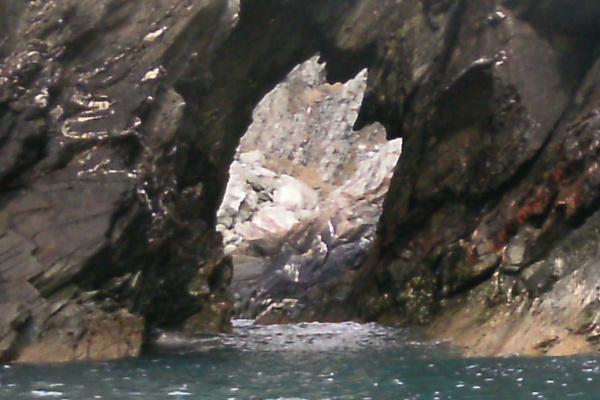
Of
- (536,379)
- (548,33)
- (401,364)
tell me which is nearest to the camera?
(536,379)

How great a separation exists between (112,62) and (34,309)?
6.05 meters

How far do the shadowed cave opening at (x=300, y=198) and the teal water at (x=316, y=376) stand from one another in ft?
41.6

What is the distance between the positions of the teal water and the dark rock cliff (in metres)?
2.05

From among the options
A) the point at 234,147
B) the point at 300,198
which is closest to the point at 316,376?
the point at 234,147

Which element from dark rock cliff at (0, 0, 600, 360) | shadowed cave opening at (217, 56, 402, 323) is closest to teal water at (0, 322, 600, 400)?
dark rock cliff at (0, 0, 600, 360)

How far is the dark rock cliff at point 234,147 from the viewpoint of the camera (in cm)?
1909

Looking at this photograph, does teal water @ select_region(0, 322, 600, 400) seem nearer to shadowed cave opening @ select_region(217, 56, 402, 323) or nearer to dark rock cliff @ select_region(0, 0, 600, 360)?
dark rock cliff @ select_region(0, 0, 600, 360)

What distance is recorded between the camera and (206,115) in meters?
24.9

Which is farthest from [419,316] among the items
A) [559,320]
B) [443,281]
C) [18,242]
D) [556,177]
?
[18,242]

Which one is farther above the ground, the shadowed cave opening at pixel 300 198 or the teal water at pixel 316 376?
the shadowed cave opening at pixel 300 198

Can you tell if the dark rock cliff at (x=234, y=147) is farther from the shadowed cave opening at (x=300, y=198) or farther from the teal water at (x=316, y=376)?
the shadowed cave opening at (x=300, y=198)

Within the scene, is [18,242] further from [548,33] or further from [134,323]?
[548,33]

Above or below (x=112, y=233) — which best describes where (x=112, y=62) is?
above

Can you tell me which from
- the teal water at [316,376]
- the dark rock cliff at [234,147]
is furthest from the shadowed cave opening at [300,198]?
the teal water at [316,376]
